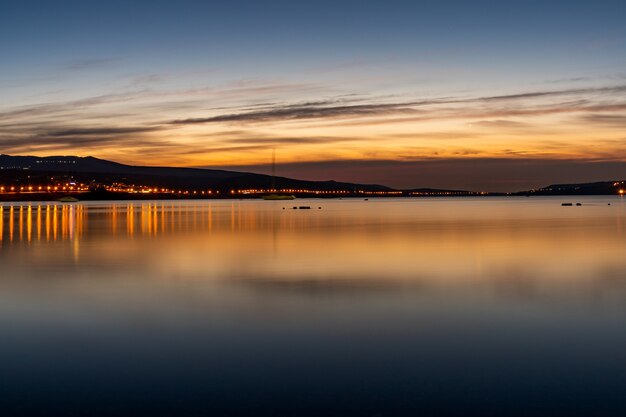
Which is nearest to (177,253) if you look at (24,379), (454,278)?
(454,278)

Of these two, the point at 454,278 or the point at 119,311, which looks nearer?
the point at 119,311

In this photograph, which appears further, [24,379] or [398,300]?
[398,300]

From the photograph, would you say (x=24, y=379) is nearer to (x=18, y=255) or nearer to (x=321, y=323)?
(x=321, y=323)

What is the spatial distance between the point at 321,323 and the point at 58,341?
4.29m

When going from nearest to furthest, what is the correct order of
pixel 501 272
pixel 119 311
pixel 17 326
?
pixel 17 326
pixel 119 311
pixel 501 272

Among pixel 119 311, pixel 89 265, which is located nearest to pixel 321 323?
pixel 119 311

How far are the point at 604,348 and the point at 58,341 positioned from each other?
8203 millimetres

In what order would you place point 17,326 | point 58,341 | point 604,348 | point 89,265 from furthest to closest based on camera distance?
point 89,265, point 17,326, point 58,341, point 604,348

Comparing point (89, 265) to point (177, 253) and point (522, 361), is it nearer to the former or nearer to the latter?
point (177, 253)

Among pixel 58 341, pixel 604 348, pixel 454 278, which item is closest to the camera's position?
pixel 604 348

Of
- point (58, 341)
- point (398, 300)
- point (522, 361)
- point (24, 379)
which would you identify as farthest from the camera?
point (398, 300)

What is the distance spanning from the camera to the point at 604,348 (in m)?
9.99

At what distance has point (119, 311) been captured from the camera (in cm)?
1341

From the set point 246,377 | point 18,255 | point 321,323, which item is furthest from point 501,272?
point 18,255
